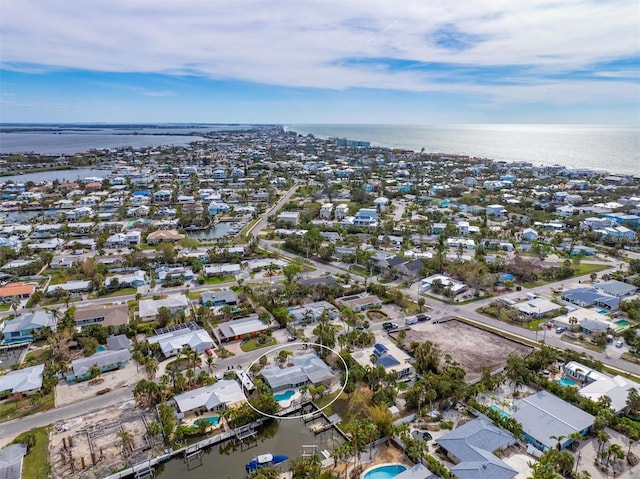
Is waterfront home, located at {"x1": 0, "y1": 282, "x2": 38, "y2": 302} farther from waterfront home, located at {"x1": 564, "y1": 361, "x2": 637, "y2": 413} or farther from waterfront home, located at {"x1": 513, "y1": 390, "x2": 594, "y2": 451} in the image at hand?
waterfront home, located at {"x1": 564, "y1": 361, "x2": 637, "y2": 413}

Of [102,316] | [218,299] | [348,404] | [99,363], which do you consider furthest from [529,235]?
[99,363]

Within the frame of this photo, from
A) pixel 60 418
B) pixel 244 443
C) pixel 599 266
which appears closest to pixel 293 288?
pixel 244 443

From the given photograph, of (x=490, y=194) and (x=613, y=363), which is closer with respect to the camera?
(x=613, y=363)

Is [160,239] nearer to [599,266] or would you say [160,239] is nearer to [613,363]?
[613,363]

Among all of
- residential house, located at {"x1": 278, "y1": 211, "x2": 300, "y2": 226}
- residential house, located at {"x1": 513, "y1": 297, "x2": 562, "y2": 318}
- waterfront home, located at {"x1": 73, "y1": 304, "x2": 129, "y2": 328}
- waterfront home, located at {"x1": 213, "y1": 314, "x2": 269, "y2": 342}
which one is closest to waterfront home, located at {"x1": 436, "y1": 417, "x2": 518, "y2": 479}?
residential house, located at {"x1": 513, "y1": 297, "x2": 562, "y2": 318}

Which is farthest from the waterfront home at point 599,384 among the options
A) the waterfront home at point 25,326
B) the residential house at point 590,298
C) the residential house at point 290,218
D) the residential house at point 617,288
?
the residential house at point 290,218

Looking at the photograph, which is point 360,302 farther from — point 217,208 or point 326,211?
point 217,208
